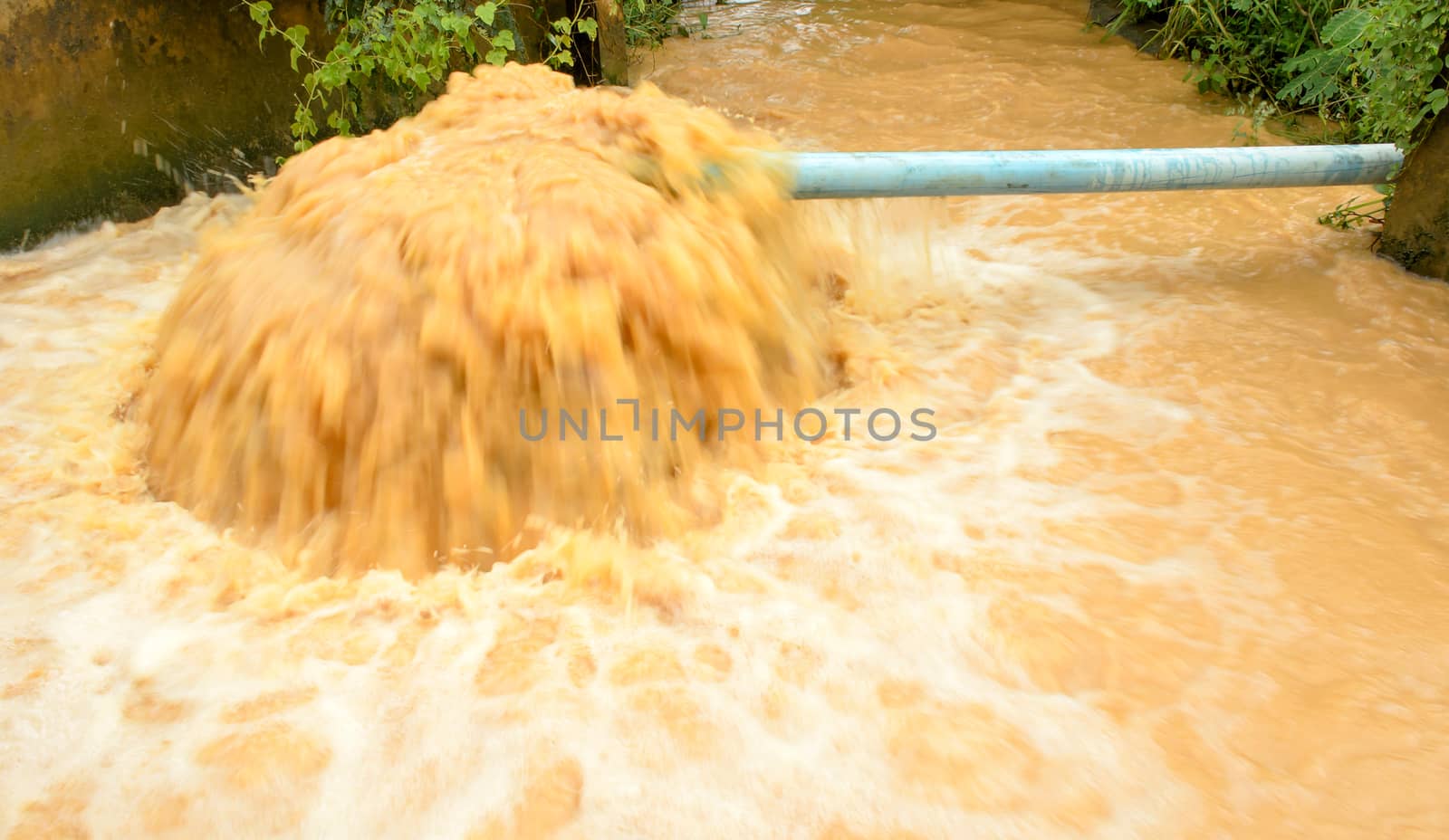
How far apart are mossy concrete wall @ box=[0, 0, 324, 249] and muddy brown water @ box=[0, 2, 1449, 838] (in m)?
0.68

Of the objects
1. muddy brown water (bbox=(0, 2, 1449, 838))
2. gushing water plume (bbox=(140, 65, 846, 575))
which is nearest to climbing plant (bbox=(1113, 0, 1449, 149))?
muddy brown water (bbox=(0, 2, 1449, 838))

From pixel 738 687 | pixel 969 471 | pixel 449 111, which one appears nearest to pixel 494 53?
pixel 449 111

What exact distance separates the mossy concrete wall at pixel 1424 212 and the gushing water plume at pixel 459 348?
222 centimetres

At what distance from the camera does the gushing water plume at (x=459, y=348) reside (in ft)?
7.47

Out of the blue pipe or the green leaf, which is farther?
the green leaf

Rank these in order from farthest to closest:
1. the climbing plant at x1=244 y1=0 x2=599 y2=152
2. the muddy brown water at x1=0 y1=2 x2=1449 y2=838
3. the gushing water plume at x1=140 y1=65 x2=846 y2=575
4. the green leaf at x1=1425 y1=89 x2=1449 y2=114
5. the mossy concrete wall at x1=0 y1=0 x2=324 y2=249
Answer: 1. the climbing plant at x1=244 y1=0 x2=599 y2=152
2. the mossy concrete wall at x1=0 y1=0 x2=324 y2=249
3. the green leaf at x1=1425 y1=89 x2=1449 y2=114
4. the gushing water plume at x1=140 y1=65 x2=846 y2=575
5. the muddy brown water at x1=0 y1=2 x2=1449 y2=838

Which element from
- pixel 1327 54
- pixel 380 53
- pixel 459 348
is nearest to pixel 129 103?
pixel 380 53

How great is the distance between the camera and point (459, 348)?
7.58 ft

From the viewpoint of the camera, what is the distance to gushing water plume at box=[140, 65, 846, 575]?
228cm

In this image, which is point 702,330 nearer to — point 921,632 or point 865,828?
point 921,632

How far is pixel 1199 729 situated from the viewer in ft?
5.79

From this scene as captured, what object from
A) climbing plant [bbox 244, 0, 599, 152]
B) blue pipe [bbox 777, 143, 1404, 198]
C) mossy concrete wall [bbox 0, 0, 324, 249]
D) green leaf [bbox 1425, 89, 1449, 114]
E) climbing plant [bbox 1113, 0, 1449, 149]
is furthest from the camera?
climbing plant [bbox 244, 0, 599, 152]

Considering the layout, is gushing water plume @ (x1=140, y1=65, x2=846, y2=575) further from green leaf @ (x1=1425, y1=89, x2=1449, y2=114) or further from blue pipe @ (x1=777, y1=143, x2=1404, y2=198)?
green leaf @ (x1=1425, y1=89, x2=1449, y2=114)

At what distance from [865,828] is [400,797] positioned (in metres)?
0.77
